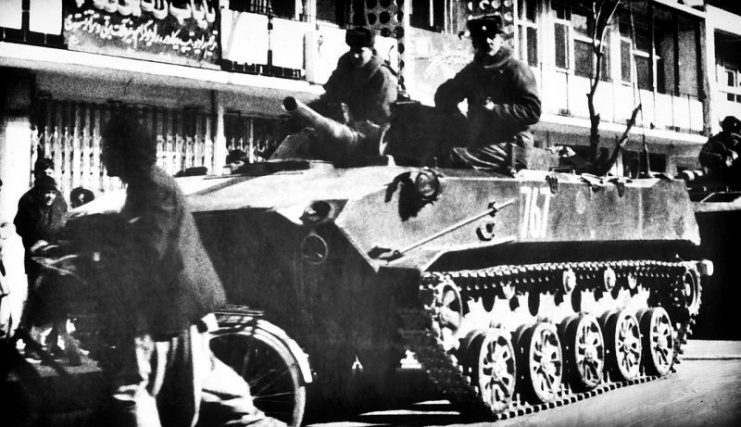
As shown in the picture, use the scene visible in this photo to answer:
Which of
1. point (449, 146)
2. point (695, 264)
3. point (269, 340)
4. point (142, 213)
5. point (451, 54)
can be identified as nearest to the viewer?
point (142, 213)

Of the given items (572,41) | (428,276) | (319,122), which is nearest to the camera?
(428,276)

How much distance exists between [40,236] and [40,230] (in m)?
0.16

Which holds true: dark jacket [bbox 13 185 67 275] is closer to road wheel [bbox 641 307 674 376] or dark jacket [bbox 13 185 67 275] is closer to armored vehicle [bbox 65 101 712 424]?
armored vehicle [bbox 65 101 712 424]

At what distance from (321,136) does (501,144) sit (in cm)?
153

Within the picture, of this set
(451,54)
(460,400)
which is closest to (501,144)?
(460,400)

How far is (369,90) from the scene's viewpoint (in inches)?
324

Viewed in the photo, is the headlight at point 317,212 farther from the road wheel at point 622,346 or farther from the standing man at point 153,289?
the road wheel at point 622,346

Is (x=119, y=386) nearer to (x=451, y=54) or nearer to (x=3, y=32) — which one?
(x=3, y=32)

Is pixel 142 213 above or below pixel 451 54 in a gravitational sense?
below

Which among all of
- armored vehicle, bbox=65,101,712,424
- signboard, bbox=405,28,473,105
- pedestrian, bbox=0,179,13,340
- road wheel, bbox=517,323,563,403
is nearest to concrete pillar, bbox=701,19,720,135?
armored vehicle, bbox=65,101,712,424

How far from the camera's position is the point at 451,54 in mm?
16500

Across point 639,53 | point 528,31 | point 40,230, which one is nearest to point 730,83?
point 639,53

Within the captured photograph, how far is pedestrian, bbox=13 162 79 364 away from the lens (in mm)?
5566

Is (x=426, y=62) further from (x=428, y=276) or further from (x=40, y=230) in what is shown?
(x=40, y=230)
